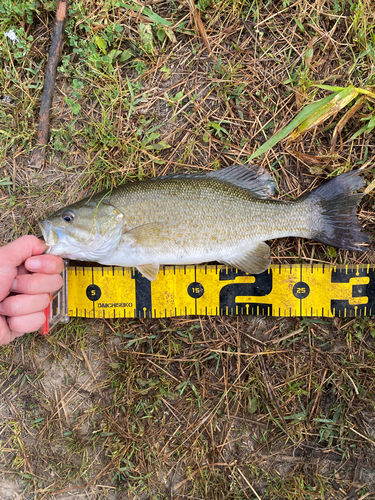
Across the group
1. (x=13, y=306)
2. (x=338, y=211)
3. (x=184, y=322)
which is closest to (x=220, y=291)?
(x=184, y=322)

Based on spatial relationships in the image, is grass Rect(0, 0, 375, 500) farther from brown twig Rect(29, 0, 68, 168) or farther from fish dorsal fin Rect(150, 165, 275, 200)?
fish dorsal fin Rect(150, 165, 275, 200)

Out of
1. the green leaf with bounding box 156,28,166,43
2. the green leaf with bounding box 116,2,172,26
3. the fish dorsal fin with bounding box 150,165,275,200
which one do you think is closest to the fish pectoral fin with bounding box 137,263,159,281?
the fish dorsal fin with bounding box 150,165,275,200

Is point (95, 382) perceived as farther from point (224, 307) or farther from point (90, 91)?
point (90, 91)

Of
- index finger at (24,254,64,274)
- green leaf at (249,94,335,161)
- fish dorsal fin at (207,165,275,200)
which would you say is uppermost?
green leaf at (249,94,335,161)

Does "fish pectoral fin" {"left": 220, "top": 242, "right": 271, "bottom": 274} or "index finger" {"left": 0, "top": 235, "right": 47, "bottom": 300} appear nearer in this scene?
"index finger" {"left": 0, "top": 235, "right": 47, "bottom": 300}

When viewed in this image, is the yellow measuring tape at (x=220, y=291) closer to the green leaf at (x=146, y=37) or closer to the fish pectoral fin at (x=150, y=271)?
the fish pectoral fin at (x=150, y=271)

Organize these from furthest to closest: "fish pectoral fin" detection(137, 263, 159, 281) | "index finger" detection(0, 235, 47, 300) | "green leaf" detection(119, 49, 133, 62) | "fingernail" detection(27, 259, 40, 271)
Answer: "green leaf" detection(119, 49, 133, 62)
"fish pectoral fin" detection(137, 263, 159, 281)
"fingernail" detection(27, 259, 40, 271)
"index finger" detection(0, 235, 47, 300)

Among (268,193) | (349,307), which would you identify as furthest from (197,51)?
Result: (349,307)

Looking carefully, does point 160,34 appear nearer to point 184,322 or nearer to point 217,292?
point 217,292
